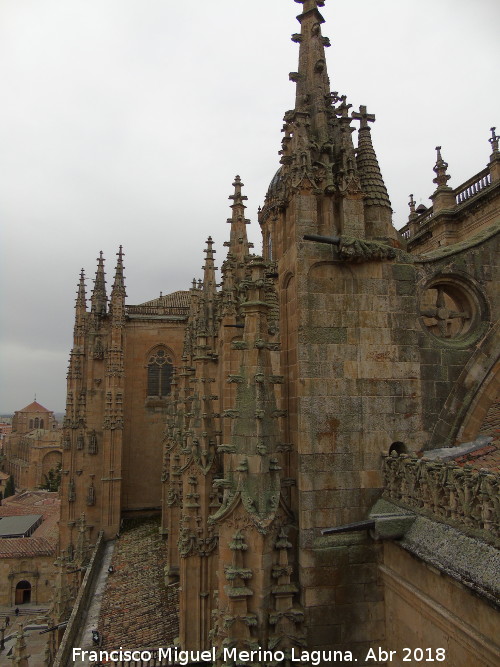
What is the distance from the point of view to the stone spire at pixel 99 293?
1224 inches

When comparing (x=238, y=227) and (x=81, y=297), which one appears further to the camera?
(x=81, y=297)

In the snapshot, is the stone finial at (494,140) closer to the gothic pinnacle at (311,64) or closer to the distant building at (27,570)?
the gothic pinnacle at (311,64)

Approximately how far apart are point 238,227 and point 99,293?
746 inches

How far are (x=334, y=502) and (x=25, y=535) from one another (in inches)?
2271

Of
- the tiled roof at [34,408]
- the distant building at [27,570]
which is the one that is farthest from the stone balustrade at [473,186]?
the tiled roof at [34,408]

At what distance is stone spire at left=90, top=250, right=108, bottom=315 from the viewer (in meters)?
31.1

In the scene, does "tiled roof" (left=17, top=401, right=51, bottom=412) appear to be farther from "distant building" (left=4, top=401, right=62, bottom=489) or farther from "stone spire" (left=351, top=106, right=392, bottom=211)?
"stone spire" (left=351, top=106, right=392, bottom=211)

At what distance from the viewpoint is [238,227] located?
15250 mm

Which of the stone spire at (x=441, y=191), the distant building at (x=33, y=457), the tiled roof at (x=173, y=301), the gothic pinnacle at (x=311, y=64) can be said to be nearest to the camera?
the gothic pinnacle at (x=311, y=64)

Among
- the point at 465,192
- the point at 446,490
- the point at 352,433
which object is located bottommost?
the point at 446,490

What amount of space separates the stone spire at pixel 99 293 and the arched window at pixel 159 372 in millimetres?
4313

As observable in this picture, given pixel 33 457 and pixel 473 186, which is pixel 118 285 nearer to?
pixel 473 186

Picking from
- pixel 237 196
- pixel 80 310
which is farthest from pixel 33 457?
pixel 237 196

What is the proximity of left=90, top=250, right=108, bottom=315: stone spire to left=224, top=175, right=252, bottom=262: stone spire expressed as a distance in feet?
57.9
